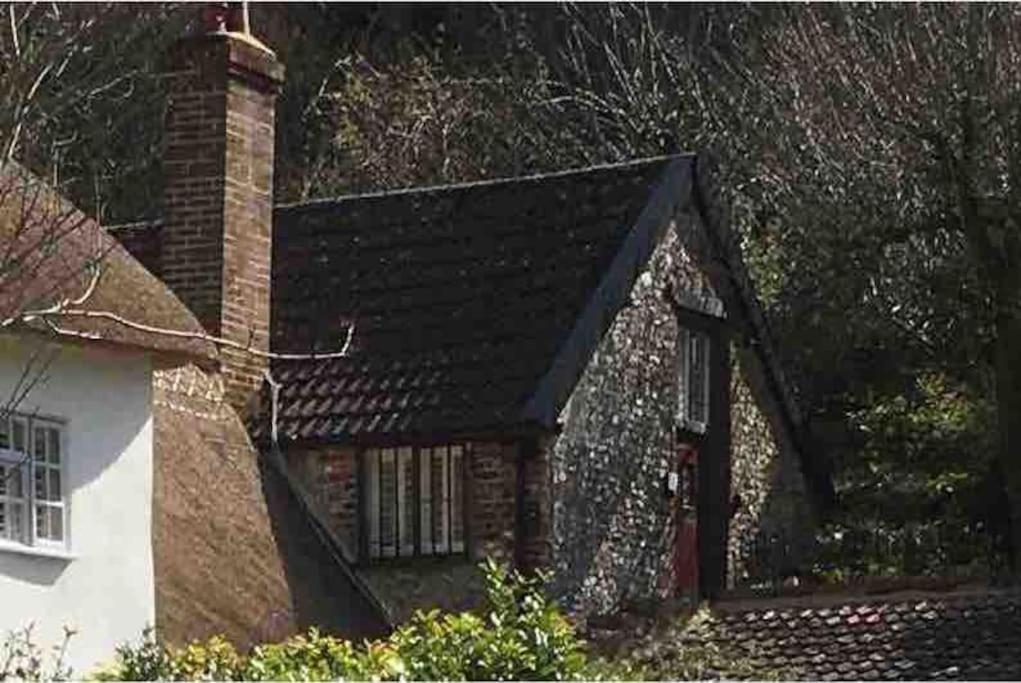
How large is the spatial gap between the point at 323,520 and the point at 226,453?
1.08 m

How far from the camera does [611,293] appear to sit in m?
24.8

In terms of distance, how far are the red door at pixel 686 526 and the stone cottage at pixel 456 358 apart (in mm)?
36

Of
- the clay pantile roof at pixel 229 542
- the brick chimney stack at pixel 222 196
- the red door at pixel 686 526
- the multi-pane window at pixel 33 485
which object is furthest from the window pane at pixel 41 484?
the red door at pixel 686 526

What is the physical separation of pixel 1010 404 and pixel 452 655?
11.5 metres

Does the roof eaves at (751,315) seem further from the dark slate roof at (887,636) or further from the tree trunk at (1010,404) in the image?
the dark slate roof at (887,636)

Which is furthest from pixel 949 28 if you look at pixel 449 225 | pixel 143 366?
pixel 143 366

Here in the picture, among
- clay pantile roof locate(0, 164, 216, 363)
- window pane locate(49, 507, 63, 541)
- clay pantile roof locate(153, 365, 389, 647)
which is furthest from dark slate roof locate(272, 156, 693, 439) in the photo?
window pane locate(49, 507, 63, 541)

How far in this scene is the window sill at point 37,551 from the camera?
20.0 meters

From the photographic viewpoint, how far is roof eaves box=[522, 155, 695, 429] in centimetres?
2370

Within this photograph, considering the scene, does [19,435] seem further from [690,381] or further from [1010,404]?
[1010,404]

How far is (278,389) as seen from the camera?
24781 mm

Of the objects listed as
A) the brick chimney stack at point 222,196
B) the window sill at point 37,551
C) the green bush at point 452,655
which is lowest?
the green bush at point 452,655

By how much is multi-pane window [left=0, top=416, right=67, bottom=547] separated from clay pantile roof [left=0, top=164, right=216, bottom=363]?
0.87 meters

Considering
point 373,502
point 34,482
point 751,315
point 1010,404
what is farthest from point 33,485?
point 1010,404
